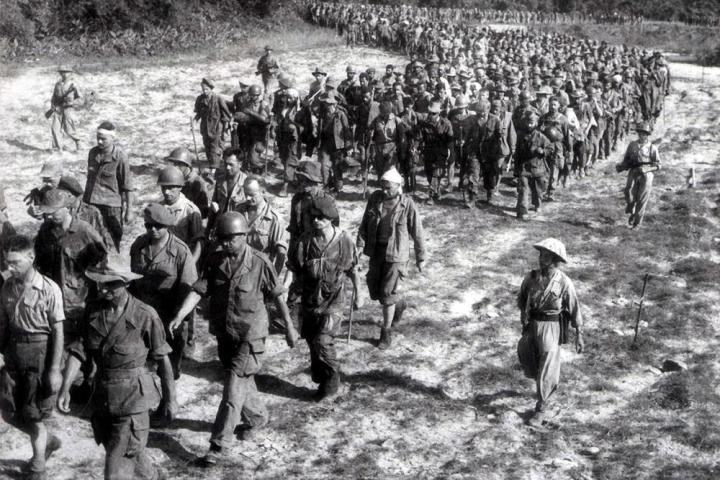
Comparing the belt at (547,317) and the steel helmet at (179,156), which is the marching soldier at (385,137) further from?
the belt at (547,317)

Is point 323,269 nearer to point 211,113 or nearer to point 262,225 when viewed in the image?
point 262,225

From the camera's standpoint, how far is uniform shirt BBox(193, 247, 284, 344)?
6168 mm

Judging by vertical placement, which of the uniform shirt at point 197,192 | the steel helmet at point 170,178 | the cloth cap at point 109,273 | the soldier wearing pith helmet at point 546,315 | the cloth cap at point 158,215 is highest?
the steel helmet at point 170,178

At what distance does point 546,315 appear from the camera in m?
6.94

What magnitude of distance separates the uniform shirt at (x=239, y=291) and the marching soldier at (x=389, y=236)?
7.08 ft

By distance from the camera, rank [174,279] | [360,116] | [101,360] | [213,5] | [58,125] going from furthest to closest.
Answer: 1. [213,5]
2. [58,125]
3. [360,116]
4. [174,279]
5. [101,360]

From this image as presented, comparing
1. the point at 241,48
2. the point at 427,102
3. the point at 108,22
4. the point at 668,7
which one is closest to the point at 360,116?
the point at 427,102

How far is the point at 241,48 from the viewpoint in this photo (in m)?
30.9

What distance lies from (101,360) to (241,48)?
27.1 metres

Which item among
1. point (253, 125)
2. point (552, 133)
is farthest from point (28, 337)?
point (552, 133)

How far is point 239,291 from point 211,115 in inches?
335

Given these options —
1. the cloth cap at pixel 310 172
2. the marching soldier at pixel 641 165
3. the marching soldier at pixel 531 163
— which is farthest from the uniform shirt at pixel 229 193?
the marching soldier at pixel 641 165

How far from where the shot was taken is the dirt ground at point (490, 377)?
6414mm

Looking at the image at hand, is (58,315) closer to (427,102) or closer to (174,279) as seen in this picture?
(174,279)
